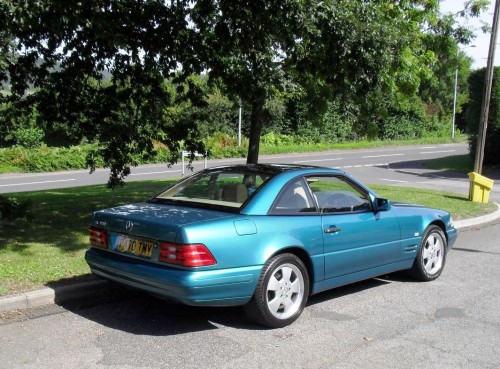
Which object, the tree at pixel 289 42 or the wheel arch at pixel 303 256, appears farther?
the tree at pixel 289 42

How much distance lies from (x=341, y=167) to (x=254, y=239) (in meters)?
22.0

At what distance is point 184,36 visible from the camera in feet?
30.6

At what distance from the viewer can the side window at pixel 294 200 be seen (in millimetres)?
4938

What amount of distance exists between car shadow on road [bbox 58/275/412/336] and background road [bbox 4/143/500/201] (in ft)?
42.6

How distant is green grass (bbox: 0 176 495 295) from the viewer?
223 inches

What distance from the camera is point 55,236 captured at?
779 cm

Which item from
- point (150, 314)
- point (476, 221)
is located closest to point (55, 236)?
point (150, 314)

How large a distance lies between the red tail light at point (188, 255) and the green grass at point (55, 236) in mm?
1794

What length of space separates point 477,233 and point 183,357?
25.3 feet

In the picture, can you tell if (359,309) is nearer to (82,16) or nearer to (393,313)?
(393,313)

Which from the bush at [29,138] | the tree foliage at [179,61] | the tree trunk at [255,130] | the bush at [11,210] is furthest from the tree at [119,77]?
the bush at [29,138]

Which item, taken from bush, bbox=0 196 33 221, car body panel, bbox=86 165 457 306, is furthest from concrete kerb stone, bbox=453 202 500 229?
bush, bbox=0 196 33 221

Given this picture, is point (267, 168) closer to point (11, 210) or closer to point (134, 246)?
point (134, 246)

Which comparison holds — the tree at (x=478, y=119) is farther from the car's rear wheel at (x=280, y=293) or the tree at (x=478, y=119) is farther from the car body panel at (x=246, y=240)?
the car's rear wheel at (x=280, y=293)
